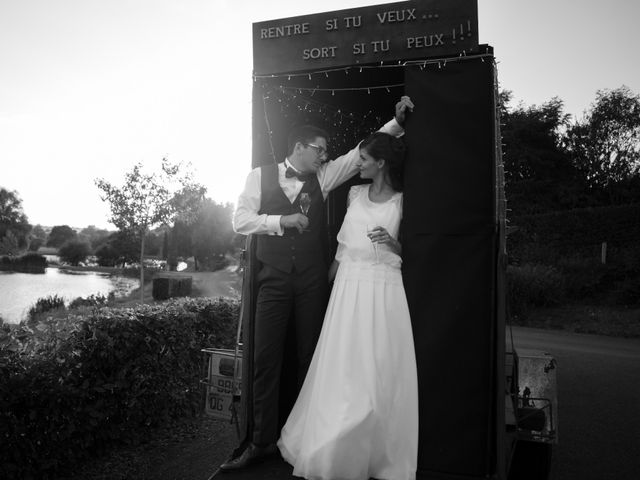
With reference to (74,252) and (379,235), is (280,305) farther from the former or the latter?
(74,252)

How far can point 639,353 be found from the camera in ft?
32.2

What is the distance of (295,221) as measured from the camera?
129 inches

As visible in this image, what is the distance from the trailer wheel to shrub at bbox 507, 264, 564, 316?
1114 centimetres

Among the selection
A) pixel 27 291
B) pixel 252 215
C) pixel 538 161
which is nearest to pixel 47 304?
pixel 27 291

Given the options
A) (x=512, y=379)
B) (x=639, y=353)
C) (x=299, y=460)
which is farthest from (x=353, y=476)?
(x=639, y=353)

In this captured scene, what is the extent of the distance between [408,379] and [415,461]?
0.49 meters

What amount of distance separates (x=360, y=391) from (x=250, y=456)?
914 millimetres

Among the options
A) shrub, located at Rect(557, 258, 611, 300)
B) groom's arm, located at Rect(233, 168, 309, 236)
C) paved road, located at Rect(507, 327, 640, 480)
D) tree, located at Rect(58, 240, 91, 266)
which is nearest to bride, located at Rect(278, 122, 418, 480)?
groom's arm, located at Rect(233, 168, 309, 236)

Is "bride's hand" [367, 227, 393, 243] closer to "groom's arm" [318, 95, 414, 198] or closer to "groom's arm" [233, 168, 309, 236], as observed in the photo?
"groom's arm" [233, 168, 309, 236]

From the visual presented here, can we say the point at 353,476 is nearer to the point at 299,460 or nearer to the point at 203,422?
the point at 299,460

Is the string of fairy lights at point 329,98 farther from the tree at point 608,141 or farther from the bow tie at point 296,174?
the tree at point 608,141

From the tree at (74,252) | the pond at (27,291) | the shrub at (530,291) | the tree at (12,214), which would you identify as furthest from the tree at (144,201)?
the tree at (12,214)

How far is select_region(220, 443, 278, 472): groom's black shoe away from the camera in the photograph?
122 inches

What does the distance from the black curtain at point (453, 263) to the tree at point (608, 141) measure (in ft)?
95.1
